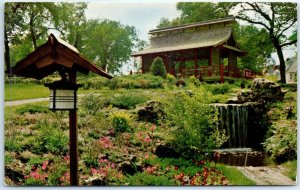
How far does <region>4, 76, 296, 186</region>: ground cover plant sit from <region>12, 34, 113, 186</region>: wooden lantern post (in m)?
0.76

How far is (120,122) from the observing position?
16.1 ft

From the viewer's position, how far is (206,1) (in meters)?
4.68

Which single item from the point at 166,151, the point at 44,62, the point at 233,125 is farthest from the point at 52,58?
the point at 233,125

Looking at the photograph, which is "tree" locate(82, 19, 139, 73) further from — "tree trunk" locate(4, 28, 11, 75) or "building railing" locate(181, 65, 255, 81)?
"tree trunk" locate(4, 28, 11, 75)

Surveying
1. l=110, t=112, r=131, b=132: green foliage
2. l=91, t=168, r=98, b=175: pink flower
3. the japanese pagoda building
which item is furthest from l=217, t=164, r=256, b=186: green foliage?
l=91, t=168, r=98, b=175: pink flower

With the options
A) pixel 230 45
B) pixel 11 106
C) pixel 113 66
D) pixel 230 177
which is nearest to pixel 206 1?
pixel 230 45

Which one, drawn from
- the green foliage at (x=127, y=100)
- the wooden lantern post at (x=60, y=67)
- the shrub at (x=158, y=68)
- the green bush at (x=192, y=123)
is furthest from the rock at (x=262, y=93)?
the wooden lantern post at (x=60, y=67)

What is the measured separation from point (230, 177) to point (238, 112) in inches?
47.9

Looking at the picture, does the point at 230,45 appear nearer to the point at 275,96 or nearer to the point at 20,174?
the point at 275,96

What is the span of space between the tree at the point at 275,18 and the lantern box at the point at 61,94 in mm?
2324

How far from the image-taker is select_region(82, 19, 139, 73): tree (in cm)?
490

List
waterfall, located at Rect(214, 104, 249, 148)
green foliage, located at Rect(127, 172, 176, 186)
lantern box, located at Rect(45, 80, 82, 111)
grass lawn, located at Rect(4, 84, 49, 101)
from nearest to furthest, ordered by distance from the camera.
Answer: lantern box, located at Rect(45, 80, 82, 111) < green foliage, located at Rect(127, 172, 176, 186) < grass lawn, located at Rect(4, 84, 49, 101) < waterfall, located at Rect(214, 104, 249, 148)

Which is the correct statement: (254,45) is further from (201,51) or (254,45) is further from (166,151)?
(166,151)

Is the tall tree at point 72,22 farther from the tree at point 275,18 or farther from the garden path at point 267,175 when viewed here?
the garden path at point 267,175
